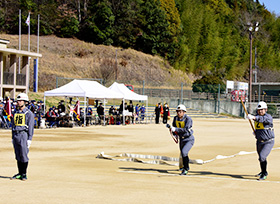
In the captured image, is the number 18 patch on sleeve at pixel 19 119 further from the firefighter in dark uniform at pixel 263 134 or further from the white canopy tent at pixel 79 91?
the white canopy tent at pixel 79 91

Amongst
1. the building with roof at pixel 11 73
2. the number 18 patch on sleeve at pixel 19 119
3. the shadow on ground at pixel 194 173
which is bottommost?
the shadow on ground at pixel 194 173

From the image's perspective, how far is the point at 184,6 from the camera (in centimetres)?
10406

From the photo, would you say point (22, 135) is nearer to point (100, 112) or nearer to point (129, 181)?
point (129, 181)

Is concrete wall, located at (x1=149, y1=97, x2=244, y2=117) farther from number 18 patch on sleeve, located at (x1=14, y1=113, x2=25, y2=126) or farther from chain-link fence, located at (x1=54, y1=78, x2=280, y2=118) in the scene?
number 18 patch on sleeve, located at (x1=14, y1=113, x2=25, y2=126)

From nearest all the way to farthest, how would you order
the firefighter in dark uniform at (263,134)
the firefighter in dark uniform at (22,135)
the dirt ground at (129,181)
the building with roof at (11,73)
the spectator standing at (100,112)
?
the dirt ground at (129,181) → the firefighter in dark uniform at (22,135) → the firefighter in dark uniform at (263,134) → the spectator standing at (100,112) → the building with roof at (11,73)

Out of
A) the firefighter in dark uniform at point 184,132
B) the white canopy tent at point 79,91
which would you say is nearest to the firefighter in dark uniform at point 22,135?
the firefighter in dark uniform at point 184,132

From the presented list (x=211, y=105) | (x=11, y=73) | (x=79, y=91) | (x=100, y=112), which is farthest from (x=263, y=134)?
(x=211, y=105)

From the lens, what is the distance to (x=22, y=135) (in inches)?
365

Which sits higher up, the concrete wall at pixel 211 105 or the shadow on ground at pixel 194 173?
the concrete wall at pixel 211 105

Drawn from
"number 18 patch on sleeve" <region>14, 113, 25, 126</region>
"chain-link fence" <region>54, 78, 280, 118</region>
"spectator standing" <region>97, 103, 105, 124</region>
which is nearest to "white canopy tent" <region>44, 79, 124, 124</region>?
"spectator standing" <region>97, 103, 105, 124</region>

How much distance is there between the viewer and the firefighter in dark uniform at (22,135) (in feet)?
30.3

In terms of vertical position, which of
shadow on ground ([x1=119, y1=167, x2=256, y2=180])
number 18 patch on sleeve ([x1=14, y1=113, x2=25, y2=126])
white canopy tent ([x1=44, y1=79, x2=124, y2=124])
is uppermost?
white canopy tent ([x1=44, y1=79, x2=124, y2=124])

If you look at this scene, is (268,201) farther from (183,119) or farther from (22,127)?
(22,127)

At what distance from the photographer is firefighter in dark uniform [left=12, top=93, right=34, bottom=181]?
924cm
